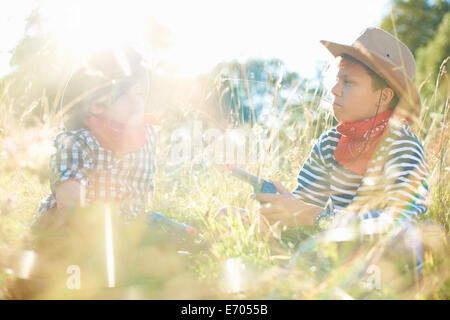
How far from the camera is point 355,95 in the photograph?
181cm

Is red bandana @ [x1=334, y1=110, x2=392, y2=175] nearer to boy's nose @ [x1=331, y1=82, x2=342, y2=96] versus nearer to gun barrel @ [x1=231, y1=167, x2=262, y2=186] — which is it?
boy's nose @ [x1=331, y1=82, x2=342, y2=96]

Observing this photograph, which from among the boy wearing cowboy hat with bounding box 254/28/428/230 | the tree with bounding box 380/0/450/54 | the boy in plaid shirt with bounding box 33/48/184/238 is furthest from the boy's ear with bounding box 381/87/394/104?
the tree with bounding box 380/0/450/54

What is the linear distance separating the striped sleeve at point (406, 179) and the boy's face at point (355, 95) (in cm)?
21

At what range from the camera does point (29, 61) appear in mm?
6211

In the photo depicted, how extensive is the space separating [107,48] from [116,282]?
1.08m

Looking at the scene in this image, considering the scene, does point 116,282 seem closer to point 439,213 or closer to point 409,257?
point 409,257

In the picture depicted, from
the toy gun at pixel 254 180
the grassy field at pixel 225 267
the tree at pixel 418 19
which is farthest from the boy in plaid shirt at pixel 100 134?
the tree at pixel 418 19

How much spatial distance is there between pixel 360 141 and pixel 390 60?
390 millimetres

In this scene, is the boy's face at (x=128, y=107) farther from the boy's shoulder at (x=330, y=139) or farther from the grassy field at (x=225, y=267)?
the boy's shoulder at (x=330, y=139)

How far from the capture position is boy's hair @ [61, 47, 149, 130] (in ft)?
6.12

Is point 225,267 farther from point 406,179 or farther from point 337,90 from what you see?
point 337,90

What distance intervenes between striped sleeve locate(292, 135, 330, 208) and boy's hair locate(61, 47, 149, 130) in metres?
1.01
